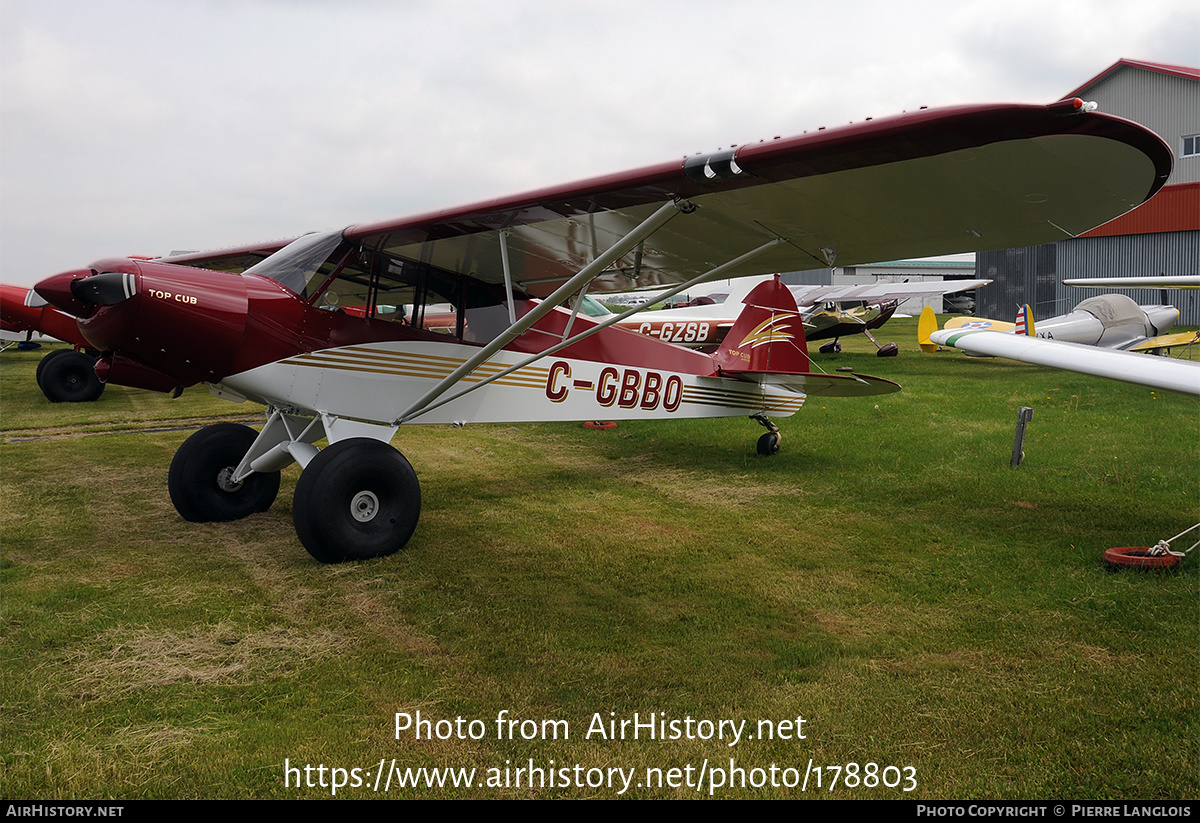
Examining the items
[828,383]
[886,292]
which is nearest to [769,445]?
[828,383]

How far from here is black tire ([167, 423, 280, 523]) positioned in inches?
216

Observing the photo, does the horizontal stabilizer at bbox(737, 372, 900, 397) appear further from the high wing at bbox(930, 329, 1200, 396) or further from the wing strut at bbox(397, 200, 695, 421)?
the wing strut at bbox(397, 200, 695, 421)

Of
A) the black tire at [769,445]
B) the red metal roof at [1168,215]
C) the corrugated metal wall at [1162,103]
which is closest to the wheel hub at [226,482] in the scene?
the black tire at [769,445]

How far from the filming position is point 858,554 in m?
4.85

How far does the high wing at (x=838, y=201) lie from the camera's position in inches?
111

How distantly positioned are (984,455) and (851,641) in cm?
502

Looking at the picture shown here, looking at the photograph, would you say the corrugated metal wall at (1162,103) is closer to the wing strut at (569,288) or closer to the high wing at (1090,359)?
the high wing at (1090,359)

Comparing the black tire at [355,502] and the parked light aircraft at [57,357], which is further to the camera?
the parked light aircraft at [57,357]

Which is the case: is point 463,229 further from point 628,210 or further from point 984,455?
point 984,455

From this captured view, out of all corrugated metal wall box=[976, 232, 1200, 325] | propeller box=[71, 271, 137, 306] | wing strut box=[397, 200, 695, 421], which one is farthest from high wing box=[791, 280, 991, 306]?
propeller box=[71, 271, 137, 306]

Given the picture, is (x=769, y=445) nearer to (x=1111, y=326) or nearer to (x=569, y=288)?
(x=569, y=288)

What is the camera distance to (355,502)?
4.62m

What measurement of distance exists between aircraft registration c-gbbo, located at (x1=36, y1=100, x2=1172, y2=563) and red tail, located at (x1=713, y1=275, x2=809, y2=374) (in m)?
1.58

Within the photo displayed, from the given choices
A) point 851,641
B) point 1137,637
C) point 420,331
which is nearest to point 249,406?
point 420,331
